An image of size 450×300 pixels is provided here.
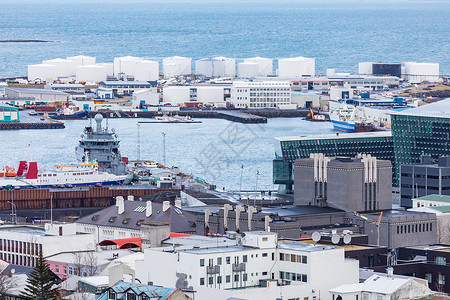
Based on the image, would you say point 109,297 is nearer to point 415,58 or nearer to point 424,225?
point 424,225

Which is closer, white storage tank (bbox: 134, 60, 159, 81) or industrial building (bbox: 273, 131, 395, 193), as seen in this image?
industrial building (bbox: 273, 131, 395, 193)

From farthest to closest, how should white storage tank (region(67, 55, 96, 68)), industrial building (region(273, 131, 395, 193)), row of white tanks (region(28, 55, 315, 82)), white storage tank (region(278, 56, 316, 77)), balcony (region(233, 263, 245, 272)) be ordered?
white storage tank (region(67, 55, 96, 68))
white storage tank (region(278, 56, 316, 77))
row of white tanks (region(28, 55, 315, 82))
industrial building (region(273, 131, 395, 193))
balcony (region(233, 263, 245, 272))

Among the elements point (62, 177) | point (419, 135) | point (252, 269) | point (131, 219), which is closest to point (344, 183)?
point (131, 219)

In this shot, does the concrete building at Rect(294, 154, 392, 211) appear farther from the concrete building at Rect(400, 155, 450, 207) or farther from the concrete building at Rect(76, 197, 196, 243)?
the concrete building at Rect(400, 155, 450, 207)

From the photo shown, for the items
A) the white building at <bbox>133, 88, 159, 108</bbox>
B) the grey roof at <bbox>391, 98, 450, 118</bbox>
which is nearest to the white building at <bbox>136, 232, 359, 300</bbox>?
the grey roof at <bbox>391, 98, 450, 118</bbox>

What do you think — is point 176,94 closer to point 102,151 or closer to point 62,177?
point 102,151

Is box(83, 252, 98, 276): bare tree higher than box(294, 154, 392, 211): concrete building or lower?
lower
